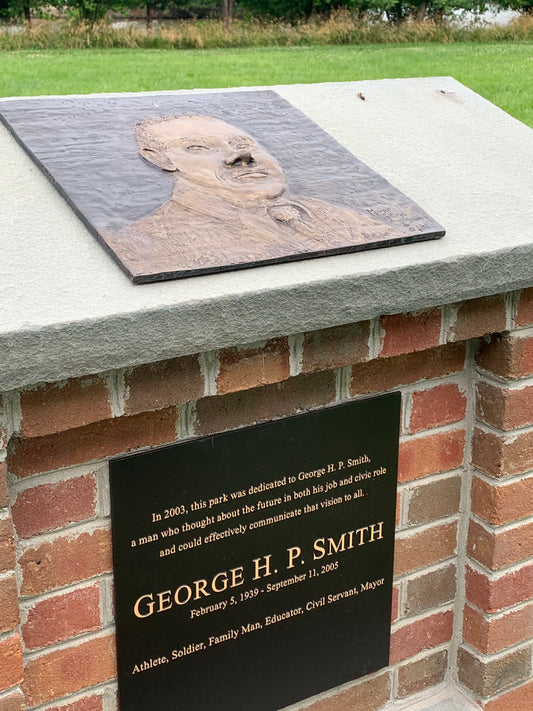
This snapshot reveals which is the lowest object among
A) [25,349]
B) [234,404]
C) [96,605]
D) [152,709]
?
[152,709]

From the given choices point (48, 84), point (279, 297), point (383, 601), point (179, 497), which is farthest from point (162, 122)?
point (48, 84)

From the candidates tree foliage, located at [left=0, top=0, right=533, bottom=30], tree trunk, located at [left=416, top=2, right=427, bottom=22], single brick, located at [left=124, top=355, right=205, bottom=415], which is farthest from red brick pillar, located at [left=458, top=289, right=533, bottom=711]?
tree trunk, located at [left=416, top=2, right=427, bottom=22]

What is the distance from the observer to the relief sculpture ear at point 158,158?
1786 millimetres

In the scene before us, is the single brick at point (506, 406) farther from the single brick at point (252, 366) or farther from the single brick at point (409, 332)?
the single brick at point (252, 366)

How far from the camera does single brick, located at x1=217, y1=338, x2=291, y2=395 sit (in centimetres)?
158

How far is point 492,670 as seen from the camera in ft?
6.95

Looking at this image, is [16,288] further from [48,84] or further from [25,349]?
[48,84]

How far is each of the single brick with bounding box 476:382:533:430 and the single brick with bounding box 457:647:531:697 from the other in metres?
0.61

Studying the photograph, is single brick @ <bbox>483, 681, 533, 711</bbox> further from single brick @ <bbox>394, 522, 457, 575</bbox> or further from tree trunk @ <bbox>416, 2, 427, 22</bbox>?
A: tree trunk @ <bbox>416, 2, 427, 22</bbox>

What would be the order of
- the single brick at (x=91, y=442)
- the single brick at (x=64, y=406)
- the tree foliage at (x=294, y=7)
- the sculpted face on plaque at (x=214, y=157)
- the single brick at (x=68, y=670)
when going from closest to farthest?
the single brick at (x=64, y=406), the single brick at (x=91, y=442), the single brick at (x=68, y=670), the sculpted face on plaque at (x=214, y=157), the tree foliage at (x=294, y=7)

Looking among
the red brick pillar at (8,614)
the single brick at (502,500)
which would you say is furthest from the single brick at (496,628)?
the red brick pillar at (8,614)

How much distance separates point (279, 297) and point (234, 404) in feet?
1.05

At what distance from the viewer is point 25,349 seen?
129 centimetres

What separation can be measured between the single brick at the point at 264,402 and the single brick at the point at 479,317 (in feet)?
0.94
